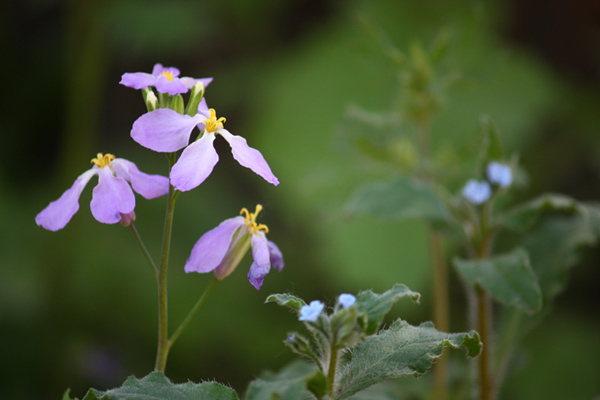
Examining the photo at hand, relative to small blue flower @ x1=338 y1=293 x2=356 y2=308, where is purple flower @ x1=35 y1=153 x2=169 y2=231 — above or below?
above

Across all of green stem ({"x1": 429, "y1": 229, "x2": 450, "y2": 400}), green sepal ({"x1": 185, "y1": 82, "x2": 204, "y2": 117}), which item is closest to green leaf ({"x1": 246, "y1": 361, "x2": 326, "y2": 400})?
green sepal ({"x1": 185, "y1": 82, "x2": 204, "y2": 117})

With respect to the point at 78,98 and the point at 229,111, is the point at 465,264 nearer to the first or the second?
the point at 78,98

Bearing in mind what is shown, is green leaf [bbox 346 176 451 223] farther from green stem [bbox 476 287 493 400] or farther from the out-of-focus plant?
green stem [bbox 476 287 493 400]

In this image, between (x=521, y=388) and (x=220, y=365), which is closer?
(x=521, y=388)

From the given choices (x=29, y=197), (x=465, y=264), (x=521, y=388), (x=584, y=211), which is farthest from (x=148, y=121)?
(x=29, y=197)

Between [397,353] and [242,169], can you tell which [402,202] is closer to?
[397,353]

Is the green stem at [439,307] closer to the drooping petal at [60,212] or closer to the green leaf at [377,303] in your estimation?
the green leaf at [377,303]

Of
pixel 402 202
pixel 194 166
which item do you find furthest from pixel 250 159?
pixel 402 202
